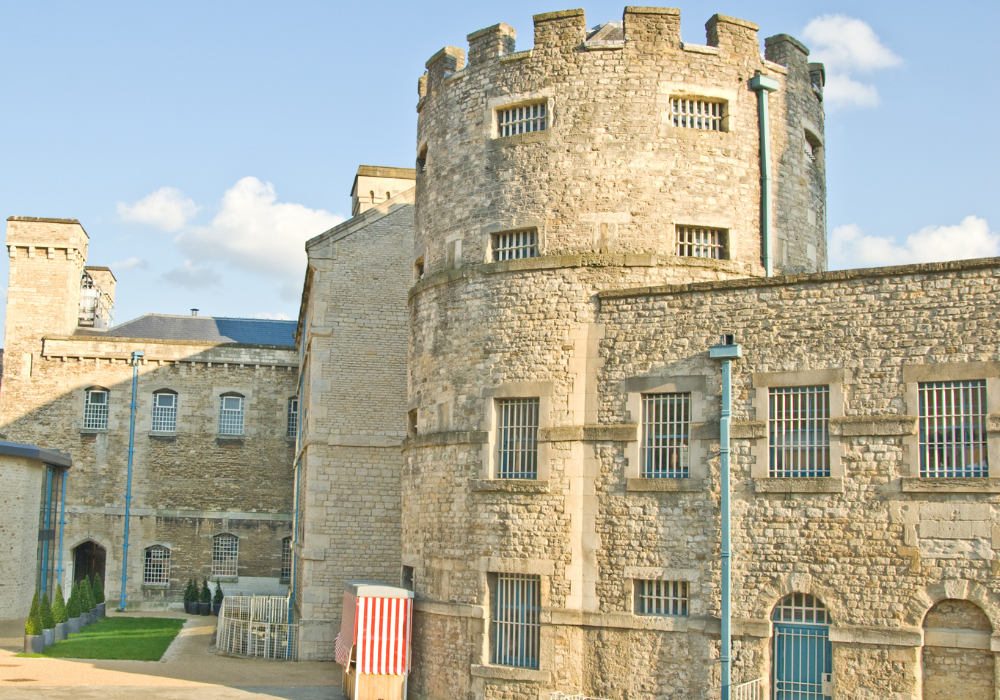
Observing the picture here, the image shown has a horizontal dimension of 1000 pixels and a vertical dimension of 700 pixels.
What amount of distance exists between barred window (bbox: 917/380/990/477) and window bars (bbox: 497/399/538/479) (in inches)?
234

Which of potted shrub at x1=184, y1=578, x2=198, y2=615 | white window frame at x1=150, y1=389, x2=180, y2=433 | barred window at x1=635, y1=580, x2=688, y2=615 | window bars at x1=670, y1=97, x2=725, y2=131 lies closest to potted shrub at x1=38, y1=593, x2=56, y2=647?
potted shrub at x1=184, y1=578, x2=198, y2=615

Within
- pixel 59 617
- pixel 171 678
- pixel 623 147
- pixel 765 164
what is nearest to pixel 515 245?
pixel 623 147

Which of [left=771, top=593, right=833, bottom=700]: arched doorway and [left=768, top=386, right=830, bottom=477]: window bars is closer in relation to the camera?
[left=771, top=593, right=833, bottom=700]: arched doorway

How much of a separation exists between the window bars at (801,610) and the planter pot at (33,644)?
1704 centimetres

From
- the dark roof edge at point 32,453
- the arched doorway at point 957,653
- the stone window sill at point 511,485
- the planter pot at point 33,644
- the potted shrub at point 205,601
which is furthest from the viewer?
the potted shrub at point 205,601

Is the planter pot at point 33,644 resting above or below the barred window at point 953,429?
below

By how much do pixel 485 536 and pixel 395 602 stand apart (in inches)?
89.6

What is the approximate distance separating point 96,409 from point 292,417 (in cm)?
698

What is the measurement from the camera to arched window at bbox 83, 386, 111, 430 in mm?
36438

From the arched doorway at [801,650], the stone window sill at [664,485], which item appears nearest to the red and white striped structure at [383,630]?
the stone window sill at [664,485]

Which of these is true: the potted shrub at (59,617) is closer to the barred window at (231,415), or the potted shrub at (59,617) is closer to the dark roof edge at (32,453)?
the dark roof edge at (32,453)

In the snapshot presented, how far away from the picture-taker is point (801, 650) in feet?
46.7

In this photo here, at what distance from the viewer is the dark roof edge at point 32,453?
2916 centimetres

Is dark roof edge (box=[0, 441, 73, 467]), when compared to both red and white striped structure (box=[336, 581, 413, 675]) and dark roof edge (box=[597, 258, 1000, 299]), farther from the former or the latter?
dark roof edge (box=[597, 258, 1000, 299])
